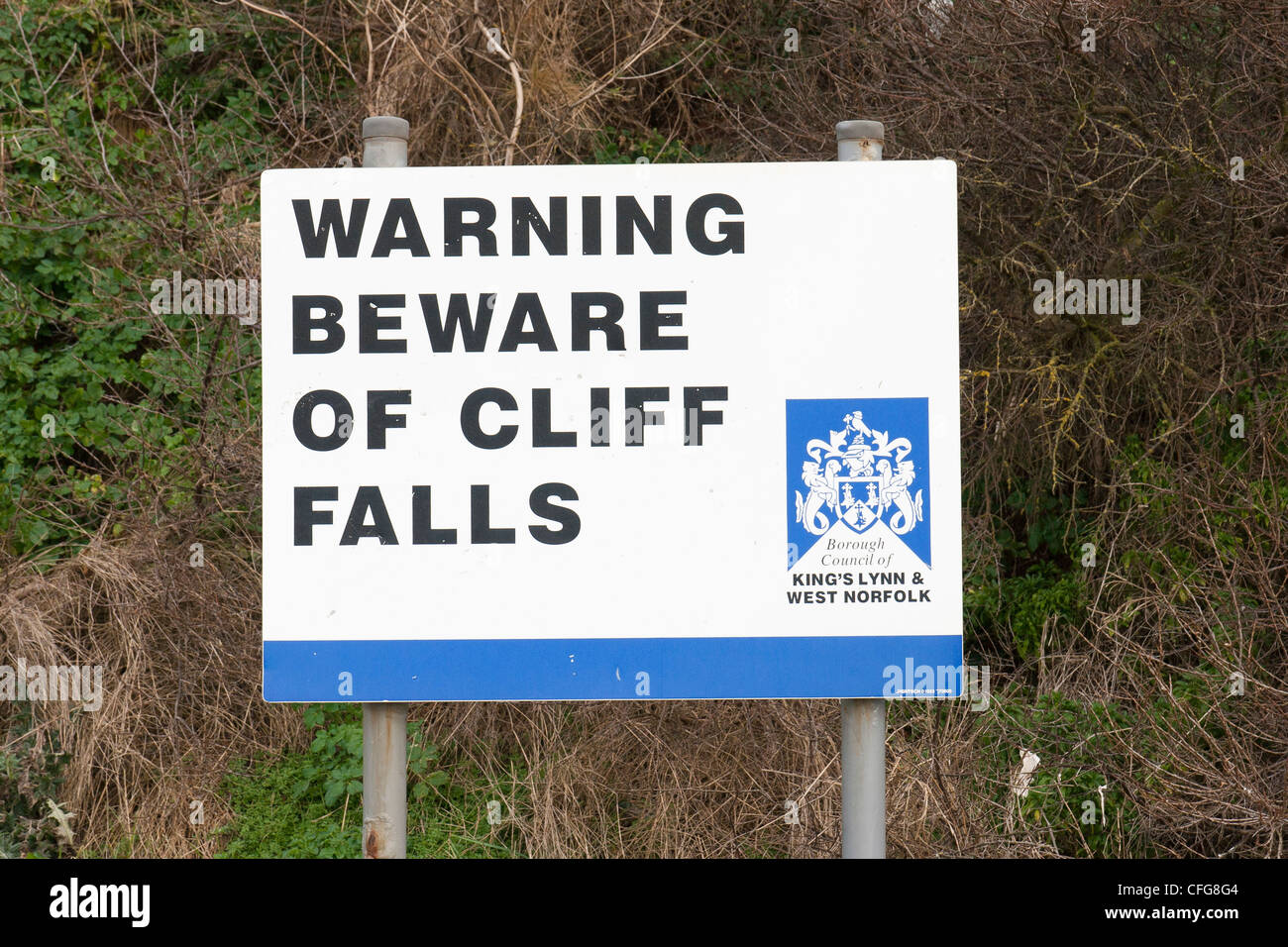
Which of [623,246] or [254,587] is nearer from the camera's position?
[623,246]

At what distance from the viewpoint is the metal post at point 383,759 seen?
9.48 ft

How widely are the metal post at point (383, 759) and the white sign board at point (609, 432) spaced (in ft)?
0.26

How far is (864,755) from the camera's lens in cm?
286

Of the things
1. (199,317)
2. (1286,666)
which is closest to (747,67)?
(199,317)

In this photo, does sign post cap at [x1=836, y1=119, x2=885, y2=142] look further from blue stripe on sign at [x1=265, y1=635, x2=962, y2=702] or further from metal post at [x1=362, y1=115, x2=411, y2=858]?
blue stripe on sign at [x1=265, y1=635, x2=962, y2=702]

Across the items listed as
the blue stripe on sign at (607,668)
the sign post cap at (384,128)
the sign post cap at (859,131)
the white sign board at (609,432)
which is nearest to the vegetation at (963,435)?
the blue stripe on sign at (607,668)

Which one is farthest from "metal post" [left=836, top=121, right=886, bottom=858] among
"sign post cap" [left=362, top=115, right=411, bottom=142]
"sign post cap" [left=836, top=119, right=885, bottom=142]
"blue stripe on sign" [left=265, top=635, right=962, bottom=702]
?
"sign post cap" [left=362, top=115, right=411, bottom=142]

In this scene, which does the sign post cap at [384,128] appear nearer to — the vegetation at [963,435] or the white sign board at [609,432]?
the white sign board at [609,432]

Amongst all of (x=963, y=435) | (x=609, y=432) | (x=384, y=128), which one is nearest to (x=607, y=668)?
(x=609, y=432)

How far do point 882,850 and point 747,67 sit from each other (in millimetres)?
5392

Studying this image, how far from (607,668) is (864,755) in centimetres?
70

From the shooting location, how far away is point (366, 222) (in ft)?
9.38

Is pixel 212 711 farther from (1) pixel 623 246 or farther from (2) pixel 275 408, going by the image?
(1) pixel 623 246

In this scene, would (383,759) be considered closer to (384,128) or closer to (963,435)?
(384,128)
